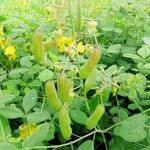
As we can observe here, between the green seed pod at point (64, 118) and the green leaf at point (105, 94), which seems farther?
the green leaf at point (105, 94)

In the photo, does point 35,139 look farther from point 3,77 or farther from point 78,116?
point 3,77

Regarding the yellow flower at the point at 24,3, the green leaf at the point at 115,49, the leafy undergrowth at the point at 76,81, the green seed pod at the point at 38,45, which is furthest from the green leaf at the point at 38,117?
the yellow flower at the point at 24,3

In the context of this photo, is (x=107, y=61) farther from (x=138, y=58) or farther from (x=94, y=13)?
(x=94, y=13)

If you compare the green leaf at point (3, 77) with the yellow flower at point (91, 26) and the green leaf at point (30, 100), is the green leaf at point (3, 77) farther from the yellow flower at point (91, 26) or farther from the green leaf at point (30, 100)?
the yellow flower at point (91, 26)

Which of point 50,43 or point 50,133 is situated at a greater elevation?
point 50,43

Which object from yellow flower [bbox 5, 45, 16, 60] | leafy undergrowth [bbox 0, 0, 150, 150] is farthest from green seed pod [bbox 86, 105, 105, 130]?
yellow flower [bbox 5, 45, 16, 60]

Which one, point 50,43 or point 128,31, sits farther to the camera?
point 128,31

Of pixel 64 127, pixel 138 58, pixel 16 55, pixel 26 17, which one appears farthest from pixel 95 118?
pixel 26 17

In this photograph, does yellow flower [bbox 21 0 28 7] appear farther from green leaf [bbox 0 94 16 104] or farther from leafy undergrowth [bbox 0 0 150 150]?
green leaf [bbox 0 94 16 104]

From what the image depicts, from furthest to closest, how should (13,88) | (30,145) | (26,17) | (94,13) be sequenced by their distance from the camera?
(94,13) → (26,17) → (13,88) → (30,145)
